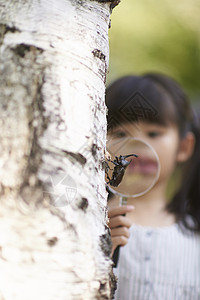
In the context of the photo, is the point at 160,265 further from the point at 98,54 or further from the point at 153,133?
the point at 98,54

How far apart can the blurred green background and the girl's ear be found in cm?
333

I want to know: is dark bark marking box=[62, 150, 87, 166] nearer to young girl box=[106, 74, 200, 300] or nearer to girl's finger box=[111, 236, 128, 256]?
girl's finger box=[111, 236, 128, 256]

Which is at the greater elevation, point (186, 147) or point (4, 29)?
point (186, 147)

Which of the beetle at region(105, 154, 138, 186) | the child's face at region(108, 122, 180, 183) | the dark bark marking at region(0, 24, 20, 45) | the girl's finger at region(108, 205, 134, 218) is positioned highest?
the child's face at region(108, 122, 180, 183)

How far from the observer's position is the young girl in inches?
77.7

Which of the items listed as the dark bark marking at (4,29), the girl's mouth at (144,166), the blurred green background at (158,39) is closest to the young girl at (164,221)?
the girl's mouth at (144,166)

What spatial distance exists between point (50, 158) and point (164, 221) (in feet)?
5.62

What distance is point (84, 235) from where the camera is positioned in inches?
26.4

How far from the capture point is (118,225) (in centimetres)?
127

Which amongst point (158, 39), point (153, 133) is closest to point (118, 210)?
point (153, 133)

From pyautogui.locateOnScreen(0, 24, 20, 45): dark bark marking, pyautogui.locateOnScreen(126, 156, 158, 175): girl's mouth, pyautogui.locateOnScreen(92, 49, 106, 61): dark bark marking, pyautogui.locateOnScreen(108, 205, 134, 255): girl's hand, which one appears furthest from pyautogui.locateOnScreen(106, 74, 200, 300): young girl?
pyautogui.locateOnScreen(0, 24, 20, 45): dark bark marking

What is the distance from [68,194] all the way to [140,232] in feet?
5.07

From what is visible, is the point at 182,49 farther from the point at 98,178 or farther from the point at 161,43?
the point at 98,178

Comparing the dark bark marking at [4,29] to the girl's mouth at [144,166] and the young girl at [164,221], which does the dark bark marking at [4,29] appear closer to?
the girl's mouth at [144,166]
